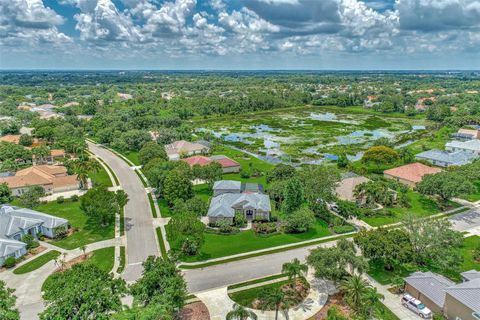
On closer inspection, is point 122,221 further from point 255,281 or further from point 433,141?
point 433,141

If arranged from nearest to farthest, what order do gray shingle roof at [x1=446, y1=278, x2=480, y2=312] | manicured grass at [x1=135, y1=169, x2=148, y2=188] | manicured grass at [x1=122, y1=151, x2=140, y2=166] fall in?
gray shingle roof at [x1=446, y1=278, x2=480, y2=312], manicured grass at [x1=135, y1=169, x2=148, y2=188], manicured grass at [x1=122, y1=151, x2=140, y2=166]

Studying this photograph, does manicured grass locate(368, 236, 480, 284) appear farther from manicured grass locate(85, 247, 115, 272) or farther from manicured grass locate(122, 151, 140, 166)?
manicured grass locate(122, 151, 140, 166)

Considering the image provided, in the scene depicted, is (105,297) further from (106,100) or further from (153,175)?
(106,100)

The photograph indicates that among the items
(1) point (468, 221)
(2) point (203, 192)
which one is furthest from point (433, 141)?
(2) point (203, 192)

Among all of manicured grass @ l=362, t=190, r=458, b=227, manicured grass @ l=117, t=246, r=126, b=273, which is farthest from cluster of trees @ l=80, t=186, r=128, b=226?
manicured grass @ l=362, t=190, r=458, b=227

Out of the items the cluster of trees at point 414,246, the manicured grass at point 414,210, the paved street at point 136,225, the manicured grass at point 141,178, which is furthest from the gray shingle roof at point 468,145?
the paved street at point 136,225

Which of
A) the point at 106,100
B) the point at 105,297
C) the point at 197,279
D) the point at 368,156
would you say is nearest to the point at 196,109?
the point at 106,100

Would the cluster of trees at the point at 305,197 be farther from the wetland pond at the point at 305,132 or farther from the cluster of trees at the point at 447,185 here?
the wetland pond at the point at 305,132
